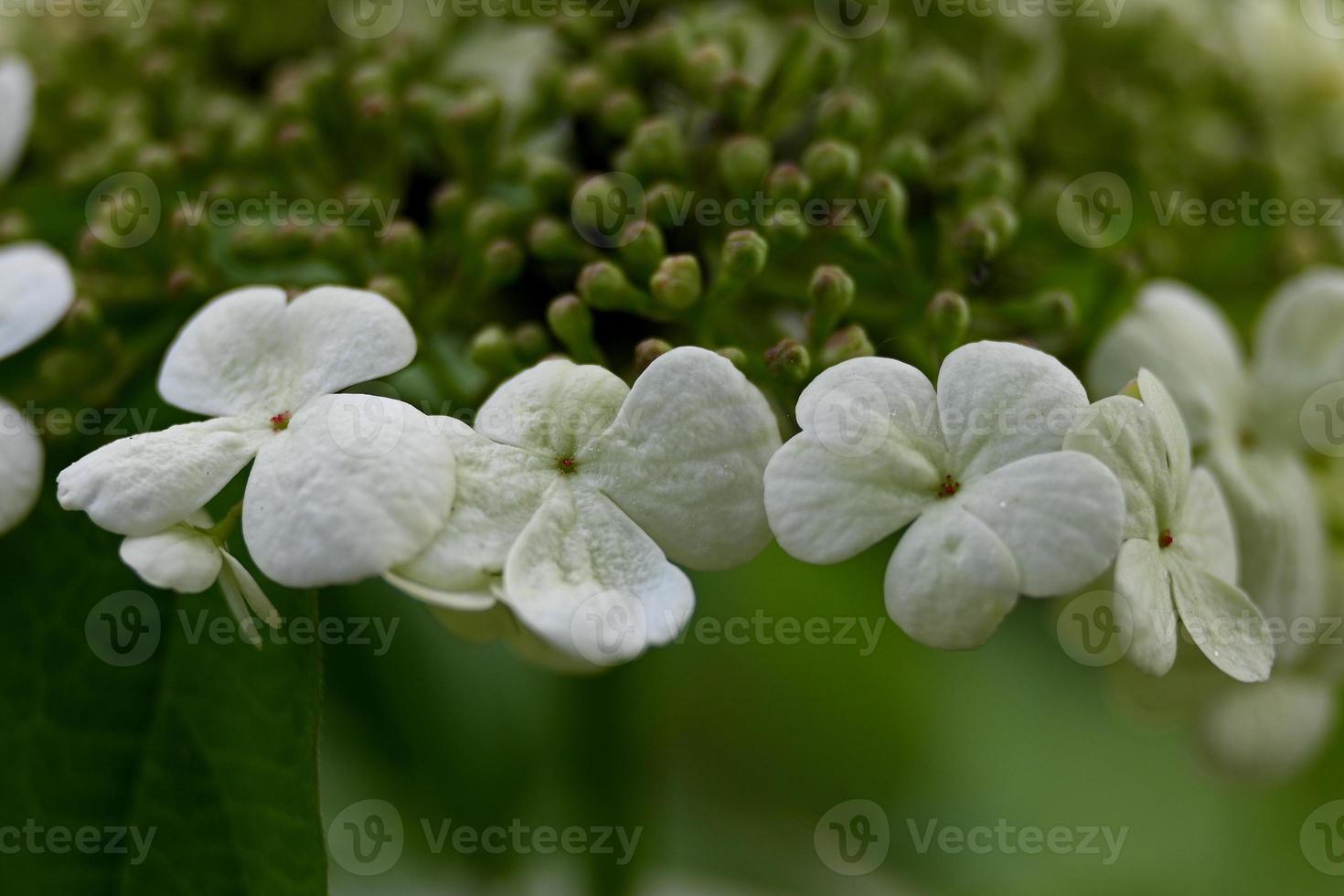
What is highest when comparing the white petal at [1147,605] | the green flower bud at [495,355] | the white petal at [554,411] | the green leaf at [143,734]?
the white petal at [1147,605]

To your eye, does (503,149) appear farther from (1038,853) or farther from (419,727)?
(1038,853)

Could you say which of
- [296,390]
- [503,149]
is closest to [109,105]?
[503,149]

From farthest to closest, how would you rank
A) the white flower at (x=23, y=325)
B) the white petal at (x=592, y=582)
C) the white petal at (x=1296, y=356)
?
the white petal at (x=1296, y=356), the white flower at (x=23, y=325), the white petal at (x=592, y=582)

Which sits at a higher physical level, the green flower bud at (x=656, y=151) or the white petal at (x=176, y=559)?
the green flower bud at (x=656, y=151)

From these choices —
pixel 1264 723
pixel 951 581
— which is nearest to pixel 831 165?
pixel 951 581

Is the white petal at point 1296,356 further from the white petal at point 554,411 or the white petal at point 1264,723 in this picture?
the white petal at point 554,411

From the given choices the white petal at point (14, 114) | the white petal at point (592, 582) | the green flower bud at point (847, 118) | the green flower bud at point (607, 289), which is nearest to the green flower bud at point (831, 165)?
the green flower bud at point (847, 118)

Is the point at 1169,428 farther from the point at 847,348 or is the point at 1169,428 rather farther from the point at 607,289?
the point at 607,289
